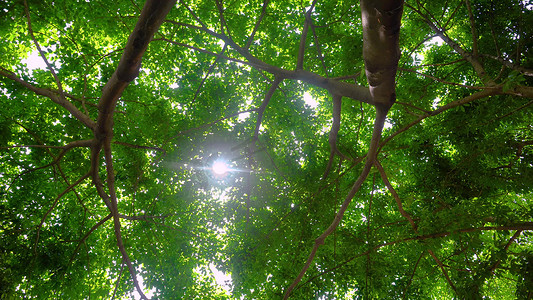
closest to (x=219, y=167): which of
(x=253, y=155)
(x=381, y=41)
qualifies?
(x=253, y=155)

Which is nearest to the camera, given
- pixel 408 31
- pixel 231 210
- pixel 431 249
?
pixel 431 249

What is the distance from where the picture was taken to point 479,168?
5.66 metres

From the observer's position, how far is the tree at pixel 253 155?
4469mm

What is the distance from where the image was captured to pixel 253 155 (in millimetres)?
5902

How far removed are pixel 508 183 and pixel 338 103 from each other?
13.7 feet

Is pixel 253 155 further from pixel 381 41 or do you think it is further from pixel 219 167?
pixel 381 41

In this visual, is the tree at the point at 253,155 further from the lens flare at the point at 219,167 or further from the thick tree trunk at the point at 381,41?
the thick tree trunk at the point at 381,41

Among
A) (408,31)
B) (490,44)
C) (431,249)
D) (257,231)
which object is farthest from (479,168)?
(257,231)

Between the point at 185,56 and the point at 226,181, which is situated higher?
the point at 185,56

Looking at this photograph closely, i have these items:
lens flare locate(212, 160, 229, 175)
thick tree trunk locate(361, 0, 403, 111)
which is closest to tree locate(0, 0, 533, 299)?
lens flare locate(212, 160, 229, 175)

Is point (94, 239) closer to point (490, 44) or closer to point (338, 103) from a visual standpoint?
point (338, 103)

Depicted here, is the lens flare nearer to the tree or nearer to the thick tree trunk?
the tree

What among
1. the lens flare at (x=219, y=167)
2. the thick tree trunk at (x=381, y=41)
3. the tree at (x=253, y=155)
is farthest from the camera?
the lens flare at (x=219, y=167)

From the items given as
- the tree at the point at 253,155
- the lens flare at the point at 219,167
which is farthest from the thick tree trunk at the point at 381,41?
the lens flare at the point at 219,167
